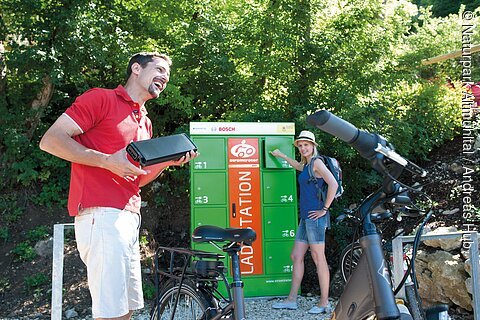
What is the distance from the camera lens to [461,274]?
19.3ft

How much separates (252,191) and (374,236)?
5.03 m

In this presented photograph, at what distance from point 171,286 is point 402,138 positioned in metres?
6.07

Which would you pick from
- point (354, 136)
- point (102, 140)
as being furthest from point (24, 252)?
point (354, 136)

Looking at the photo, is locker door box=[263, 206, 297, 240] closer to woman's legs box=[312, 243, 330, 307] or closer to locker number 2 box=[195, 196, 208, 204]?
locker number 2 box=[195, 196, 208, 204]

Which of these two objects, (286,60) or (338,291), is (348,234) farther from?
(286,60)

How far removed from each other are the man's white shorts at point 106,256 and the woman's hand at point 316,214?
3.65 meters

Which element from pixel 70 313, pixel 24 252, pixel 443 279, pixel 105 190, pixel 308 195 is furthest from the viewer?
pixel 24 252

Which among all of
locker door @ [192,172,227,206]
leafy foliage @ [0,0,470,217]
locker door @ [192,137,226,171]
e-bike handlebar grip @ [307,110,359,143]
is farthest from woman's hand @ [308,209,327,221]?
e-bike handlebar grip @ [307,110,359,143]

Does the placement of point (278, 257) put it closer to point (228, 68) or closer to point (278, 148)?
point (278, 148)

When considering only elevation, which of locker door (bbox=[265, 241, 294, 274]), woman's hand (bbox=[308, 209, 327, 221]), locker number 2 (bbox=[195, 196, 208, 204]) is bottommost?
locker door (bbox=[265, 241, 294, 274])

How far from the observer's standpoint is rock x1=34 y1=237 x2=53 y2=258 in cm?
799

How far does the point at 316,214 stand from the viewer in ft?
20.3

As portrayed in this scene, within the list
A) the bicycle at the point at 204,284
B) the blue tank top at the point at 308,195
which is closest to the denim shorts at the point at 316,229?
the blue tank top at the point at 308,195

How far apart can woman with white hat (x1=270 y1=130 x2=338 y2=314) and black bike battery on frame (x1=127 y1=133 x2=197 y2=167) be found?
3.55 meters
